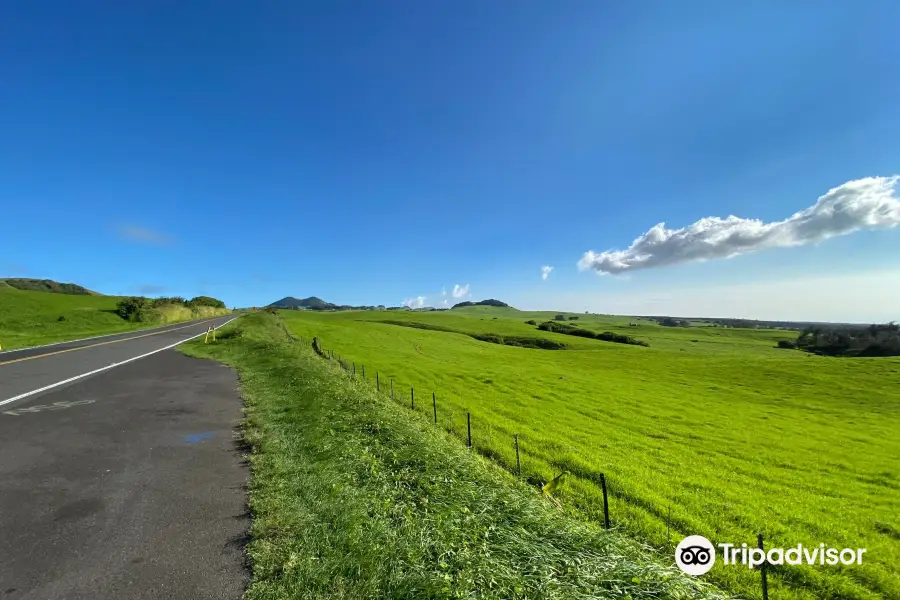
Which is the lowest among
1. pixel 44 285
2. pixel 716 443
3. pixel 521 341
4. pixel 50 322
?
pixel 716 443

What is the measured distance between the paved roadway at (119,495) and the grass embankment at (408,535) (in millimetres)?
615

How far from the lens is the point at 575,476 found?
12930 mm

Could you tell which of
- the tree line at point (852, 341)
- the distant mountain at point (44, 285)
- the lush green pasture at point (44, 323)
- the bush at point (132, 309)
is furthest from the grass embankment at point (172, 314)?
the tree line at point (852, 341)

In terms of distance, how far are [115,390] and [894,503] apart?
3005 cm

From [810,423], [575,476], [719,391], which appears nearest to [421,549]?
[575,476]

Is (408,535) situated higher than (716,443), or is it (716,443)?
(408,535)

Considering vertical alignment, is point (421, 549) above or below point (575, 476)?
above

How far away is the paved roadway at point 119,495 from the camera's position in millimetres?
4801

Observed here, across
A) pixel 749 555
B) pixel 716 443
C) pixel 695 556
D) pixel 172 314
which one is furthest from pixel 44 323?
pixel 716 443

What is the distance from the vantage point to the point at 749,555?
9102 millimetres

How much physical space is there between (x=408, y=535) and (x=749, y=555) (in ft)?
29.3

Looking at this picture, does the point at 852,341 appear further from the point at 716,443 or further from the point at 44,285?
the point at 44,285

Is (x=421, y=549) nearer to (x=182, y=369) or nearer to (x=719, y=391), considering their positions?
(x=182, y=369)

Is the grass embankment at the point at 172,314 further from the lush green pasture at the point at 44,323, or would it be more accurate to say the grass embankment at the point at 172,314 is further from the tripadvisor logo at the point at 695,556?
the tripadvisor logo at the point at 695,556
